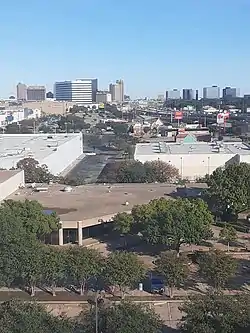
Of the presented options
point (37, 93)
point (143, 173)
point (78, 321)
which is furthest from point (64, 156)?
point (37, 93)

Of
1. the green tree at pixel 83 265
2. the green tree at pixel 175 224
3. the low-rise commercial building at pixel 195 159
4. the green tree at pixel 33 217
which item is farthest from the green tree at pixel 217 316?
the low-rise commercial building at pixel 195 159

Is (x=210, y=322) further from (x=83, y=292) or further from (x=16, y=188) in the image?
(x=16, y=188)

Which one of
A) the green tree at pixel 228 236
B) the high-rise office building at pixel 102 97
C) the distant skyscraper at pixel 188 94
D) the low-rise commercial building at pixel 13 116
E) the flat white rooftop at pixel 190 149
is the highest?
the distant skyscraper at pixel 188 94

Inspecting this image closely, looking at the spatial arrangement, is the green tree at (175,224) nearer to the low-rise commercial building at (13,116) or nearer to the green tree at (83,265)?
the green tree at (83,265)

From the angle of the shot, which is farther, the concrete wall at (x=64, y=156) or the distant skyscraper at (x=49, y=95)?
the distant skyscraper at (x=49, y=95)

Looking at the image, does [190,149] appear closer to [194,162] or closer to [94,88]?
[194,162]

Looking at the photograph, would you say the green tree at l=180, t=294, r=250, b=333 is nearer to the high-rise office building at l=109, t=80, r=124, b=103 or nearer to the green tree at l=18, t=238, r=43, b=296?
the green tree at l=18, t=238, r=43, b=296

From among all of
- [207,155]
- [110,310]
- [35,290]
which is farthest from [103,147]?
[110,310]
